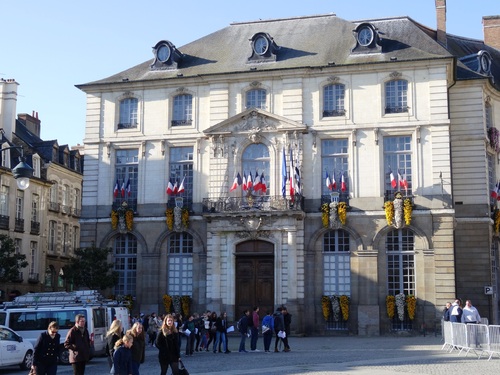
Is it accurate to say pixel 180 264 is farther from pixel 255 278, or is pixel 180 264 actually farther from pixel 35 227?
pixel 35 227

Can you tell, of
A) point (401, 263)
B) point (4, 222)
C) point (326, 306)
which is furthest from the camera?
point (4, 222)

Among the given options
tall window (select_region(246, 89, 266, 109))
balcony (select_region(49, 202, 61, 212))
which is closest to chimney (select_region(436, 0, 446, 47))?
tall window (select_region(246, 89, 266, 109))

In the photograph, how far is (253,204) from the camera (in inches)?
1362

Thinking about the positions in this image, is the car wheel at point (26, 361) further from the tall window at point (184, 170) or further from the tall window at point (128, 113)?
the tall window at point (128, 113)

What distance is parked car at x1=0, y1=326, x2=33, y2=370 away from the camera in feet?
64.8

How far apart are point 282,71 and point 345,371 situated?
19559 millimetres

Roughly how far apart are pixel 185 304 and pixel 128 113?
974 centimetres

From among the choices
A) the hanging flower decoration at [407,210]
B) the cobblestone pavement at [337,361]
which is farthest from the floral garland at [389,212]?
the cobblestone pavement at [337,361]

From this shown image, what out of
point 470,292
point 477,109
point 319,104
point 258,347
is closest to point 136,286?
point 258,347

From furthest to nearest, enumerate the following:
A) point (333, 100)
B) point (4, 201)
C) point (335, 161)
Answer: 1. point (4, 201)
2. point (333, 100)
3. point (335, 161)

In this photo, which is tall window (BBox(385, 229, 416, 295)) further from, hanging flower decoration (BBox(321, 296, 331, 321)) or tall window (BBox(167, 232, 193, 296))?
tall window (BBox(167, 232, 193, 296))

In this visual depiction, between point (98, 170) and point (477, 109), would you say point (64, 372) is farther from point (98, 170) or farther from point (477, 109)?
point (477, 109)

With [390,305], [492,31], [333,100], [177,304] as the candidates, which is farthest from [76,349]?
[492,31]

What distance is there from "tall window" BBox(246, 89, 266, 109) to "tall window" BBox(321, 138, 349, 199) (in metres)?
3.49
